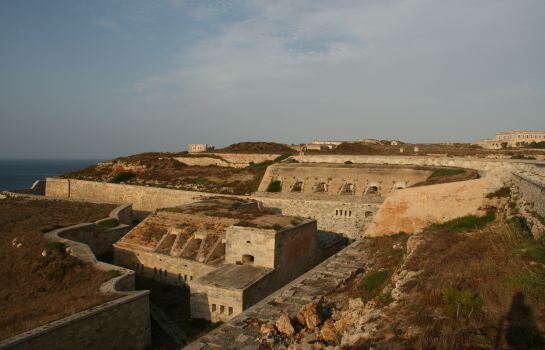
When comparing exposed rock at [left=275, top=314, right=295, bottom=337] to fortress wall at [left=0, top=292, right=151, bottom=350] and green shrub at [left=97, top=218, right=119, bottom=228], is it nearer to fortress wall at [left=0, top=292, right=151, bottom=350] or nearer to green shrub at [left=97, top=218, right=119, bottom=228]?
fortress wall at [left=0, top=292, right=151, bottom=350]

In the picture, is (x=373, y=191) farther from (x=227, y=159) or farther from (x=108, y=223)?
(x=227, y=159)

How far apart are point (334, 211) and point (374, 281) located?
486 inches

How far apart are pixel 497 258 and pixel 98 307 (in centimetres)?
953

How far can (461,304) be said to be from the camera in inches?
238

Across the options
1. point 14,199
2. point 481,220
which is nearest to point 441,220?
point 481,220

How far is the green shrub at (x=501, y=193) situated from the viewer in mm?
13814

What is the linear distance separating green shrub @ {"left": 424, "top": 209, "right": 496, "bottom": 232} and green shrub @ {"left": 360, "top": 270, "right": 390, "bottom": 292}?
388 centimetres

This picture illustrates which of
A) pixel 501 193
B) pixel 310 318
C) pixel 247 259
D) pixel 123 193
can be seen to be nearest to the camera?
pixel 310 318

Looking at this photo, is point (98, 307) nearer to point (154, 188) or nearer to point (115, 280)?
point (115, 280)

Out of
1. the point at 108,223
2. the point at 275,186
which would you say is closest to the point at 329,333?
the point at 108,223

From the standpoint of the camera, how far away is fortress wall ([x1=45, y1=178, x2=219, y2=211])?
95.0 ft

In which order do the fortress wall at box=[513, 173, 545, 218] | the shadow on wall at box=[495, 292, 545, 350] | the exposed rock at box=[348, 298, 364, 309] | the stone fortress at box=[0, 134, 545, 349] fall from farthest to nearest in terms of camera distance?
1. the stone fortress at box=[0, 134, 545, 349]
2. the fortress wall at box=[513, 173, 545, 218]
3. the exposed rock at box=[348, 298, 364, 309]
4. the shadow on wall at box=[495, 292, 545, 350]

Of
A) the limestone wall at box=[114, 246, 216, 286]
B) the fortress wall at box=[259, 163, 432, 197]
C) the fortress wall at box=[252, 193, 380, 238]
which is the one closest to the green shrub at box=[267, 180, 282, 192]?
the fortress wall at box=[259, 163, 432, 197]

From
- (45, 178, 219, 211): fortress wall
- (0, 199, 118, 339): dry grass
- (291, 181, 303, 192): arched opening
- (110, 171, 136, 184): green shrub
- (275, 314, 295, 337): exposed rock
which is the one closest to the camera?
(275, 314, 295, 337): exposed rock
